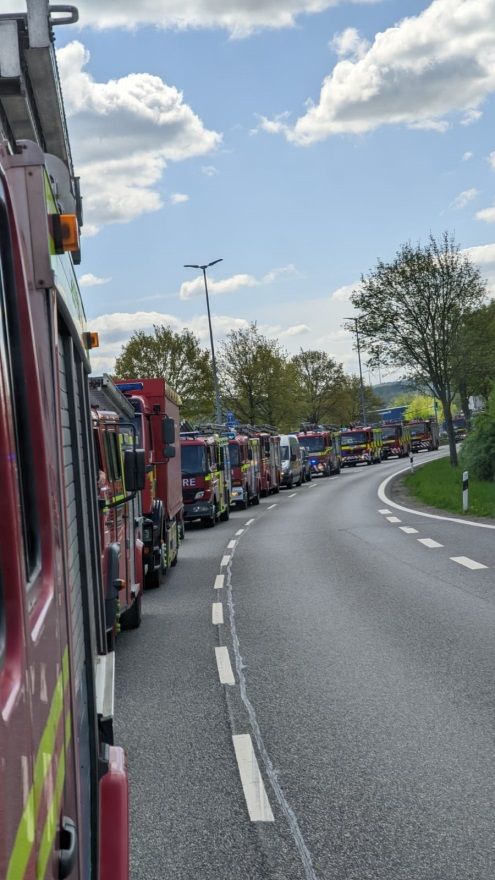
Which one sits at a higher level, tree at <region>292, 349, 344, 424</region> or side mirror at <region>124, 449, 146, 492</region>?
tree at <region>292, 349, 344, 424</region>

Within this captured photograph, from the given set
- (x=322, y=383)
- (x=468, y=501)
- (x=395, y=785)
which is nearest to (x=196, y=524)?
(x=468, y=501)

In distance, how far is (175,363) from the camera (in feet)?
223

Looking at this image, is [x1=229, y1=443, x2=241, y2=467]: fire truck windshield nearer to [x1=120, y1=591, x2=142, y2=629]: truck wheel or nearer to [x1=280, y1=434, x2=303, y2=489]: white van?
[x1=280, y1=434, x2=303, y2=489]: white van

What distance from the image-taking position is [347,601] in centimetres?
1195

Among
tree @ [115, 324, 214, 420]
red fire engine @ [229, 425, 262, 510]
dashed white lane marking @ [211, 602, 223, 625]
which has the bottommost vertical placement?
dashed white lane marking @ [211, 602, 223, 625]

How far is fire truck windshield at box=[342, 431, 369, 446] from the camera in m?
71.6

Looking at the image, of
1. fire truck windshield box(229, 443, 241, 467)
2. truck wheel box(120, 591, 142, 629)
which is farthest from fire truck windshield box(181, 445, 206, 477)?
truck wheel box(120, 591, 142, 629)

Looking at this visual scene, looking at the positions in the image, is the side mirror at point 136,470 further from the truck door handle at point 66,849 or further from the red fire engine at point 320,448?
the red fire engine at point 320,448

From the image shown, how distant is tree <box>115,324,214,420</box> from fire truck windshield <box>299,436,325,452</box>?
334 inches

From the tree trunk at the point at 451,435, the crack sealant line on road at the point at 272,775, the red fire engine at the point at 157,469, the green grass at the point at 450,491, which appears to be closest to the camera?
the crack sealant line on road at the point at 272,775

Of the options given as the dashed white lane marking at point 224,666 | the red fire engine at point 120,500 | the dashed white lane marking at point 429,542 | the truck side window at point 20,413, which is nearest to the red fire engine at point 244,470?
the dashed white lane marking at point 429,542

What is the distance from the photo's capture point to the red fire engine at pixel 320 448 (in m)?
61.6

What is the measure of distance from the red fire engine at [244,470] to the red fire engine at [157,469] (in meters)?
17.4

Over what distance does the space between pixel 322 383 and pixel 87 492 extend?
10283 cm
